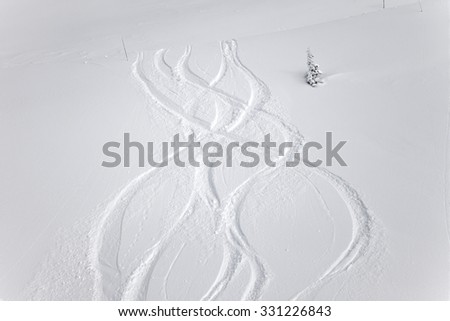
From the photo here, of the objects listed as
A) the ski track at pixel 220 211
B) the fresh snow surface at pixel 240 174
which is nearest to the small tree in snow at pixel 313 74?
the fresh snow surface at pixel 240 174

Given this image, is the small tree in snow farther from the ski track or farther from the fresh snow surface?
the ski track

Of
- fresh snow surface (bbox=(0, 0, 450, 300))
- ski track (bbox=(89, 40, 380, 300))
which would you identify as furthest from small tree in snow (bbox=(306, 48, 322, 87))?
ski track (bbox=(89, 40, 380, 300))

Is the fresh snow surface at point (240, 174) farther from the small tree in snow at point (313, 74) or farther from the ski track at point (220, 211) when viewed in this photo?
the small tree in snow at point (313, 74)

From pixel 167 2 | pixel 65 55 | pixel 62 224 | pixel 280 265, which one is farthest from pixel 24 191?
pixel 167 2

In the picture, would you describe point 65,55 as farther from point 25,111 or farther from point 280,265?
point 280,265

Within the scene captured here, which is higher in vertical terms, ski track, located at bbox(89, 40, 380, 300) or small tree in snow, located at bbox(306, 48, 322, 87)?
small tree in snow, located at bbox(306, 48, 322, 87)

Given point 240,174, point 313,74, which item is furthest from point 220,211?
point 313,74

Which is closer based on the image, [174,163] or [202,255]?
[202,255]
